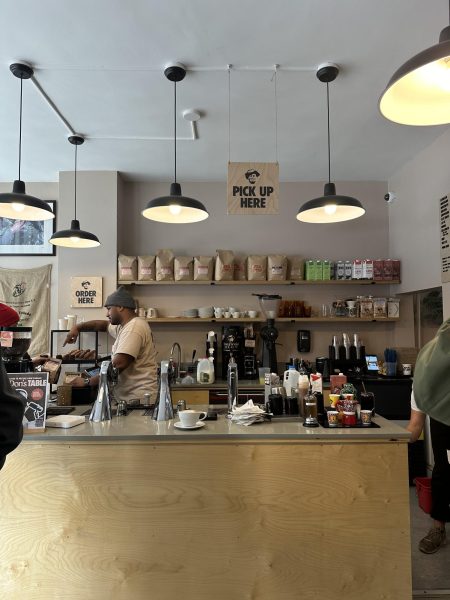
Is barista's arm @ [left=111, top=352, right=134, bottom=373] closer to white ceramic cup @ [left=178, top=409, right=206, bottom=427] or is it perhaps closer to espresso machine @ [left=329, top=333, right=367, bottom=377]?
white ceramic cup @ [left=178, top=409, right=206, bottom=427]

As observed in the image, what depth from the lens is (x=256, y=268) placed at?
4.93 m

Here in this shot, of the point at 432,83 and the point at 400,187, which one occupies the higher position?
the point at 400,187

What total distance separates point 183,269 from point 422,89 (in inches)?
141

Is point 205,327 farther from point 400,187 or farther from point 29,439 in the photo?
point 29,439

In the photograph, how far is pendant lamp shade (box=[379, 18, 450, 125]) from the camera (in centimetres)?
138

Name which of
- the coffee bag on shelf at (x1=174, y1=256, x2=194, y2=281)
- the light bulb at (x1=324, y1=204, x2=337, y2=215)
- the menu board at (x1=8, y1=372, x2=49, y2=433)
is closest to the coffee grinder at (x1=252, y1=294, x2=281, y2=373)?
the coffee bag on shelf at (x1=174, y1=256, x2=194, y2=281)

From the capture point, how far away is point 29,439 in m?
2.17

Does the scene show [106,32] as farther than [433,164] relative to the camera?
No

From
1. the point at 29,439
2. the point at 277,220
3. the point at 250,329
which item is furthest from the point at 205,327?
the point at 29,439

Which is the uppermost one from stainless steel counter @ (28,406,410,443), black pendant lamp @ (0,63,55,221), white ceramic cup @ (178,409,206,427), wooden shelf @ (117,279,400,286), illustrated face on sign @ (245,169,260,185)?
illustrated face on sign @ (245,169,260,185)

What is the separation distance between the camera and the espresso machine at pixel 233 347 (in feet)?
15.5

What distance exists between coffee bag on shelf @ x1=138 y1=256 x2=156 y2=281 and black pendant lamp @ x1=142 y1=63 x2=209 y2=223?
5.67 feet

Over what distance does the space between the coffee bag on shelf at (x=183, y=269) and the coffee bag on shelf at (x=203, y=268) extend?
70mm

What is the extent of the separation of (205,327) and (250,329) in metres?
0.63
